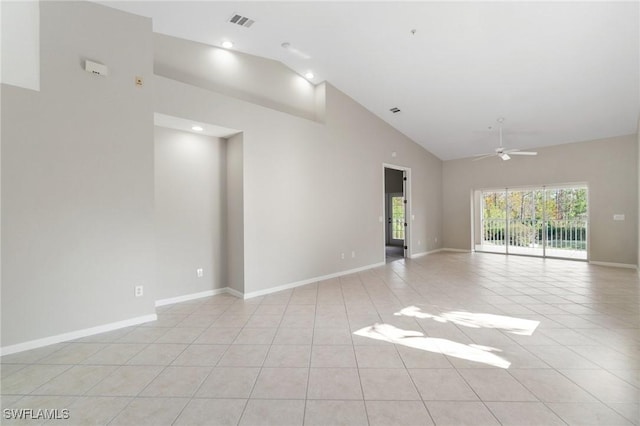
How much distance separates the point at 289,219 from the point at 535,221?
738 cm

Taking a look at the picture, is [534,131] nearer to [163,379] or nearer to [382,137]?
[382,137]

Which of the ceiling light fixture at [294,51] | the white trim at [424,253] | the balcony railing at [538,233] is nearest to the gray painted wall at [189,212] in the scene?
the ceiling light fixture at [294,51]

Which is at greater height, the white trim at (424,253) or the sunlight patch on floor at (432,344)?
the white trim at (424,253)

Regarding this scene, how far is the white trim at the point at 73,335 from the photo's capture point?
2678 millimetres

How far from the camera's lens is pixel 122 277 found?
330 cm

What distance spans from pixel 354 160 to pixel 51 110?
4895 mm

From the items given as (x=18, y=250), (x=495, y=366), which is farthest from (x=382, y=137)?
(x=18, y=250)

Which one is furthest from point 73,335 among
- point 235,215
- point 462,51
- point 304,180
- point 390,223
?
point 390,223

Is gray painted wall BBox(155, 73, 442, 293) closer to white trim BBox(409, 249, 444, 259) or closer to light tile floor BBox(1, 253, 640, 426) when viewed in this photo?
light tile floor BBox(1, 253, 640, 426)

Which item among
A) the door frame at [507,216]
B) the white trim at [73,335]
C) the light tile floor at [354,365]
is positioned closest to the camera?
the light tile floor at [354,365]

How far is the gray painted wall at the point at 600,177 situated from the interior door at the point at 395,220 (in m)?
3.23

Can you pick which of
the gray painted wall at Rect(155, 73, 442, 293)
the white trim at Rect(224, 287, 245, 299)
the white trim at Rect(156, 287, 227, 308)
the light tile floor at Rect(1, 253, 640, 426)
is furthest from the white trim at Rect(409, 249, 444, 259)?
the white trim at Rect(156, 287, 227, 308)

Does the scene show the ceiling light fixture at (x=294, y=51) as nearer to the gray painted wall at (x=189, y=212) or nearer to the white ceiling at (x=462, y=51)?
the white ceiling at (x=462, y=51)

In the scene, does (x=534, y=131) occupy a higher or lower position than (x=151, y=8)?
lower
